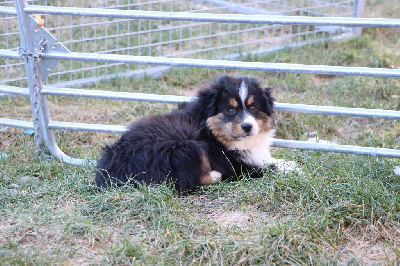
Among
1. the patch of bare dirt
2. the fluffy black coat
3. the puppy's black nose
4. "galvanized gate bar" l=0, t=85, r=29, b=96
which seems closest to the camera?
the patch of bare dirt

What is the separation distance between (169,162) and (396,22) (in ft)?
6.53

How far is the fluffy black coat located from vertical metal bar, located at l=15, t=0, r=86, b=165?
0.89 meters

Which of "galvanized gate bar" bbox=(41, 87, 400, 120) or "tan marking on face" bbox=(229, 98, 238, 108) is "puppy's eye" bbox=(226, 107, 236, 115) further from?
"galvanized gate bar" bbox=(41, 87, 400, 120)

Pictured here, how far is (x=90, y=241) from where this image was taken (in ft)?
10.1

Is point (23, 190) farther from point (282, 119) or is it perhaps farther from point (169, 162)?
point (282, 119)

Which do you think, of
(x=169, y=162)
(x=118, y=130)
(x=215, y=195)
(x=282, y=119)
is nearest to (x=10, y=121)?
(x=118, y=130)

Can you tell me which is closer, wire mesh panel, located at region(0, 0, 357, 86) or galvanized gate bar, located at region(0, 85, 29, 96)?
galvanized gate bar, located at region(0, 85, 29, 96)

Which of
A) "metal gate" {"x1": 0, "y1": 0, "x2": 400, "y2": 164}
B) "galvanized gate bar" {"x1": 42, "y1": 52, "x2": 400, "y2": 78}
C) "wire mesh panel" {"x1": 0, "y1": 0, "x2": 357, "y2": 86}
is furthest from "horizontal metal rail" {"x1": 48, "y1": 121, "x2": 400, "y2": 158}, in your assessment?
"wire mesh panel" {"x1": 0, "y1": 0, "x2": 357, "y2": 86}

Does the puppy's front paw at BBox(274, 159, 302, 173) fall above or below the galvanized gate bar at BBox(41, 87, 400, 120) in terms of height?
below

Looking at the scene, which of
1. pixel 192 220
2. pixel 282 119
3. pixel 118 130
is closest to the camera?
pixel 192 220

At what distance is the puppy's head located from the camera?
410cm

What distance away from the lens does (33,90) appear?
4.59m

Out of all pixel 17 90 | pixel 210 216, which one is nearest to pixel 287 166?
pixel 210 216

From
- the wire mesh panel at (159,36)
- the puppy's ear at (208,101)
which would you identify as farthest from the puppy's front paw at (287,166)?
the wire mesh panel at (159,36)
